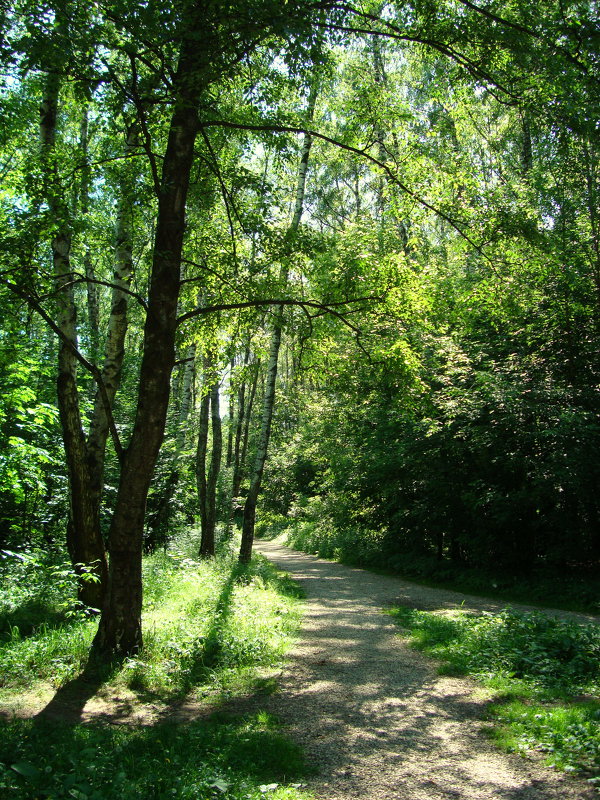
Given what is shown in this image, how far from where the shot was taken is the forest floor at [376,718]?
12.5ft

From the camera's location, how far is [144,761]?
3754mm

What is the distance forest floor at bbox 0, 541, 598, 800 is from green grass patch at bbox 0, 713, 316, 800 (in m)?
0.30

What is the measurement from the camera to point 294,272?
920cm

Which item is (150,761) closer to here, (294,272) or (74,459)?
(74,459)

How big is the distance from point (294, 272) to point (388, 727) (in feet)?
22.1

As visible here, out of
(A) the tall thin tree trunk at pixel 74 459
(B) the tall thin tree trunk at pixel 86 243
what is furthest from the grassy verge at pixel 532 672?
(B) the tall thin tree trunk at pixel 86 243

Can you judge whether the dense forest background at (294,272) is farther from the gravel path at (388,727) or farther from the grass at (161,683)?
the gravel path at (388,727)

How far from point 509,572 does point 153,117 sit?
36.8 feet

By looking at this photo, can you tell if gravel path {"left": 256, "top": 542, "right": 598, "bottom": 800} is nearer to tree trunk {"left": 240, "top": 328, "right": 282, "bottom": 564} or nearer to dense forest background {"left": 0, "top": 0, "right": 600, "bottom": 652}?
dense forest background {"left": 0, "top": 0, "right": 600, "bottom": 652}

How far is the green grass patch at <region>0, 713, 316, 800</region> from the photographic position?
120 inches

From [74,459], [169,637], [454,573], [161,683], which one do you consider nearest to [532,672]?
[161,683]

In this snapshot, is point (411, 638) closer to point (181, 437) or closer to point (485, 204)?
point (485, 204)

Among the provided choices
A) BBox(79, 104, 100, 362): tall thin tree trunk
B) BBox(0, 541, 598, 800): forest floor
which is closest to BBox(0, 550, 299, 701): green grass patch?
BBox(0, 541, 598, 800): forest floor

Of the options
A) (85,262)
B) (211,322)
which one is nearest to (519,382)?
(211,322)
